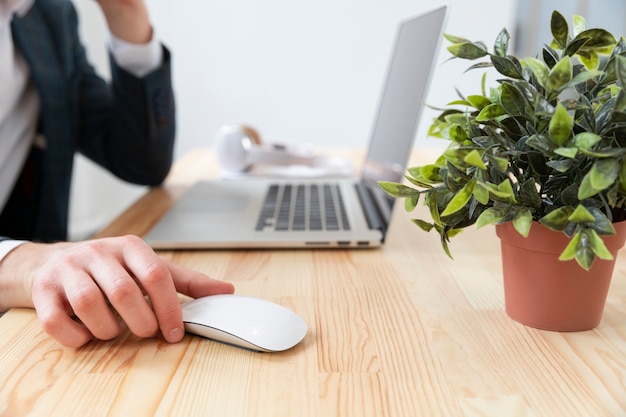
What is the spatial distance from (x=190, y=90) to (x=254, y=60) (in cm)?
35

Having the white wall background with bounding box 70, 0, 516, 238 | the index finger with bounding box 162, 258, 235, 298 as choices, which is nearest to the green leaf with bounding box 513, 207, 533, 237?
the index finger with bounding box 162, 258, 235, 298

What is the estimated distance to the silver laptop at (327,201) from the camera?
0.84 metres

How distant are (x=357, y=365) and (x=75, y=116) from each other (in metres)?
1.04

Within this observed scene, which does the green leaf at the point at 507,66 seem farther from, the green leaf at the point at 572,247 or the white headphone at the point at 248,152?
the white headphone at the point at 248,152

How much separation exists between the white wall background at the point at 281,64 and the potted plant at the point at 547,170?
2561 millimetres

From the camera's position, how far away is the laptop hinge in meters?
0.89

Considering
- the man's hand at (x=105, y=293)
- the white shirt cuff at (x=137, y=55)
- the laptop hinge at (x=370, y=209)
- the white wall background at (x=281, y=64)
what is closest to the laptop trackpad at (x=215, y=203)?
the laptop hinge at (x=370, y=209)

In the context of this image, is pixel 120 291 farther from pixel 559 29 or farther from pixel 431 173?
pixel 559 29

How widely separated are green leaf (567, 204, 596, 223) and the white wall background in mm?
2654

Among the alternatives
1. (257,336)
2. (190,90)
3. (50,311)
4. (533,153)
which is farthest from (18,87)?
(190,90)

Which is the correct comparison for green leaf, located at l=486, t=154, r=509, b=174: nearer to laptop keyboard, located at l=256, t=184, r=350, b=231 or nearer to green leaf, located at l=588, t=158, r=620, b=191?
green leaf, located at l=588, t=158, r=620, b=191

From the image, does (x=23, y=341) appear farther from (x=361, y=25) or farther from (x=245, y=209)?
(x=361, y=25)

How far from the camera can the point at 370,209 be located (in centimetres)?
101

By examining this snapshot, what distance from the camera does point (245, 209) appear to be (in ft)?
3.35
